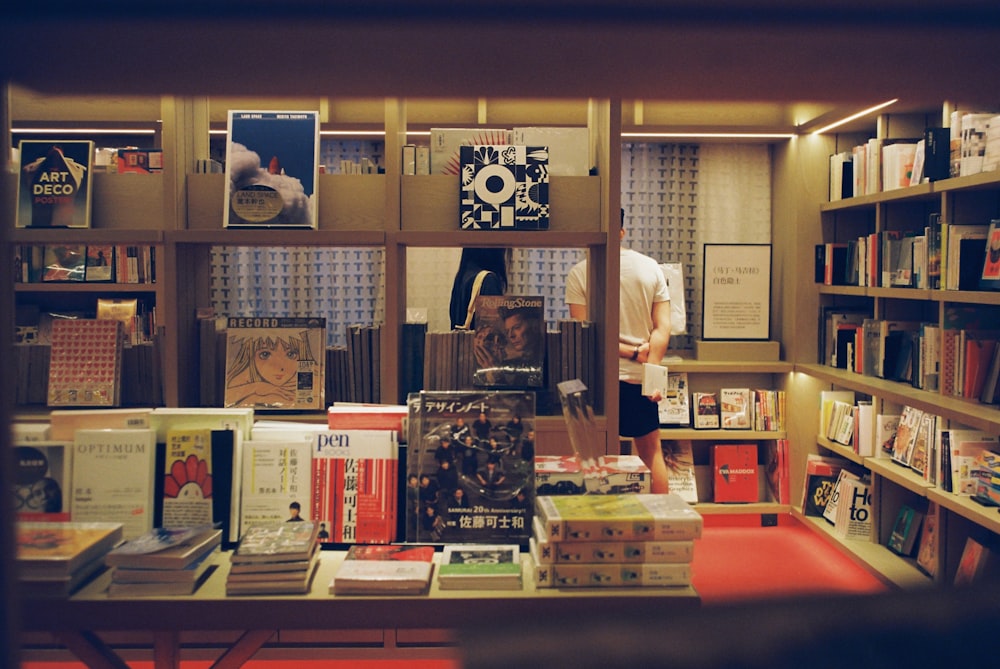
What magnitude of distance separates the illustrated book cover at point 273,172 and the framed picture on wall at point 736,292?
283 centimetres

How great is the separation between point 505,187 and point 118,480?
4.74ft

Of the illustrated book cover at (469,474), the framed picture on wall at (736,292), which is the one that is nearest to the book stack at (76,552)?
the illustrated book cover at (469,474)

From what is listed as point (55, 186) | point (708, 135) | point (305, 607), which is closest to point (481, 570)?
point (305, 607)

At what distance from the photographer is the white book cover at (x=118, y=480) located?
176 centimetres

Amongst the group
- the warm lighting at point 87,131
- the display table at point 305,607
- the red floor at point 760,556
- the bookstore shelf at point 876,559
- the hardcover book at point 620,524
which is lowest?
the red floor at point 760,556

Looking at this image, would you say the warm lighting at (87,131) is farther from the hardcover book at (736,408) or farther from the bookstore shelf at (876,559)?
the bookstore shelf at (876,559)

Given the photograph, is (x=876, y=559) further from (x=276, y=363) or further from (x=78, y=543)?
(x=78, y=543)

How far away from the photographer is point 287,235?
2.67 metres

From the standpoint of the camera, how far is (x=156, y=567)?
158 cm

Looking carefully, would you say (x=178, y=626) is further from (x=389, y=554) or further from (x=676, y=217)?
(x=676, y=217)

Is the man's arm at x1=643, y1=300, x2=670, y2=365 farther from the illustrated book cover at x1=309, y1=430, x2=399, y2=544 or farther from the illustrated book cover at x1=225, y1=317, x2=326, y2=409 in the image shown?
the illustrated book cover at x1=309, y1=430, x2=399, y2=544

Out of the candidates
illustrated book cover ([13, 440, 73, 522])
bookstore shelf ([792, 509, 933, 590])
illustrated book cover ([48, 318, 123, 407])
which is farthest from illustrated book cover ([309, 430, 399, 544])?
bookstore shelf ([792, 509, 933, 590])

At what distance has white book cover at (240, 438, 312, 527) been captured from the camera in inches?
73.3

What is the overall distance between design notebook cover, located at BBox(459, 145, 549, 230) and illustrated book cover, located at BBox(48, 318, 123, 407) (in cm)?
119
